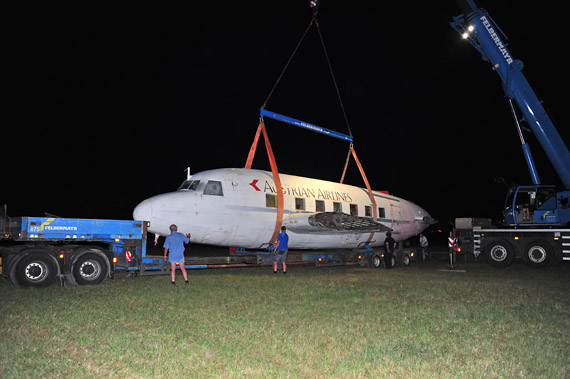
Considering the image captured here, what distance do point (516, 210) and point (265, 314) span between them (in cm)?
1829

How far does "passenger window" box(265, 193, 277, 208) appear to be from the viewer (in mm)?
17281

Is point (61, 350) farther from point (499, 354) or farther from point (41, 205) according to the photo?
point (41, 205)

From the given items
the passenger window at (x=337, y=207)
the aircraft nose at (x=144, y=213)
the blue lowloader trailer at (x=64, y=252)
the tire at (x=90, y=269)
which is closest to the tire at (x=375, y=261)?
the passenger window at (x=337, y=207)

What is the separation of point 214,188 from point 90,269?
16.5 ft

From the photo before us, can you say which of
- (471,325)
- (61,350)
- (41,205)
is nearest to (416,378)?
(471,325)

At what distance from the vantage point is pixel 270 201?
17406 mm

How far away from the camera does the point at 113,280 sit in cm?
1435

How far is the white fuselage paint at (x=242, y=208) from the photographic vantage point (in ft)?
49.6

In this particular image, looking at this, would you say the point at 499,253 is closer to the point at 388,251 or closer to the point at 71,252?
the point at 388,251

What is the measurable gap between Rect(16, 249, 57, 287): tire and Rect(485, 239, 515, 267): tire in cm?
1926

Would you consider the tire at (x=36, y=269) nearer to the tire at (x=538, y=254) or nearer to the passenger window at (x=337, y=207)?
the passenger window at (x=337, y=207)

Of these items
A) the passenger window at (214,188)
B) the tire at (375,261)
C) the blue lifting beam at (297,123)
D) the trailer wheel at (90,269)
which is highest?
the blue lifting beam at (297,123)

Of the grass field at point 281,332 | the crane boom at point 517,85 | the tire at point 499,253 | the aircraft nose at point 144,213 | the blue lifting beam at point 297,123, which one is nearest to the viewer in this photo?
the grass field at point 281,332

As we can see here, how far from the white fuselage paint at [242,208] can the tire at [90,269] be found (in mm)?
1961
